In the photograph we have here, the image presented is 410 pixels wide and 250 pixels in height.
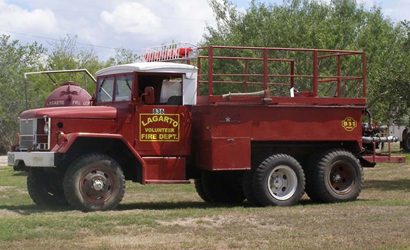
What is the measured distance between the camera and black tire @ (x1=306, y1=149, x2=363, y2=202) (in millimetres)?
14188

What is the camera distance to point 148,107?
43.2 ft

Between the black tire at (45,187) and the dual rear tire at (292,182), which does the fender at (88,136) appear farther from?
the dual rear tire at (292,182)

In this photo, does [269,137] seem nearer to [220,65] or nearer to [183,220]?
[183,220]

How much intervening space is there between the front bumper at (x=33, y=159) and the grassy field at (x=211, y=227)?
80cm

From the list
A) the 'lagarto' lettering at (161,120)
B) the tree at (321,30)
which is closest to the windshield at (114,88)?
the 'lagarto' lettering at (161,120)

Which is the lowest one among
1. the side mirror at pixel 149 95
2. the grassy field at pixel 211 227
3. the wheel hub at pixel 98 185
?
the grassy field at pixel 211 227

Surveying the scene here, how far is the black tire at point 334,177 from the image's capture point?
14188 mm

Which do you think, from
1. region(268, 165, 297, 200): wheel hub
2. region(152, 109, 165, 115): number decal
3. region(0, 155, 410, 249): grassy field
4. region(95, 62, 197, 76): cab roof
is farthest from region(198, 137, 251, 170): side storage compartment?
region(95, 62, 197, 76): cab roof

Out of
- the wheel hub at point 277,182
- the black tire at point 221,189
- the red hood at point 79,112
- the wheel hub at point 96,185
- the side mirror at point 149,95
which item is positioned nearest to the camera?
the wheel hub at point 96,185

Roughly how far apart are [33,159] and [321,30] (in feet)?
53.9

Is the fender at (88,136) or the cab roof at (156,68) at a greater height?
the cab roof at (156,68)

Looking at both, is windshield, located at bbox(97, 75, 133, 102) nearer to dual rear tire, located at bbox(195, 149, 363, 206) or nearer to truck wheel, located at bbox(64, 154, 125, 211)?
truck wheel, located at bbox(64, 154, 125, 211)

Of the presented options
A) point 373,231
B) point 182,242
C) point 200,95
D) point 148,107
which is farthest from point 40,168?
point 373,231

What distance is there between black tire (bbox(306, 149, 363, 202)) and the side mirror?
343 cm
